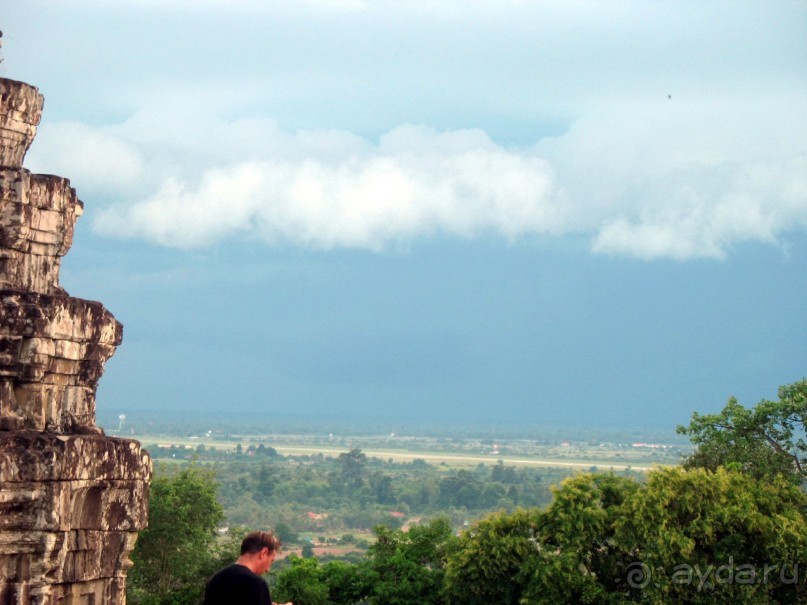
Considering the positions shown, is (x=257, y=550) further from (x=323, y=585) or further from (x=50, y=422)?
(x=323, y=585)

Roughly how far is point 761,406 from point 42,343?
33.0 meters

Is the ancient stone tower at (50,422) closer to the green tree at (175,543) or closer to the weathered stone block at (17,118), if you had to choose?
the weathered stone block at (17,118)

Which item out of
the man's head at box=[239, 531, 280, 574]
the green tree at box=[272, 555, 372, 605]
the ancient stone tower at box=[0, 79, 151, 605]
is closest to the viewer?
the man's head at box=[239, 531, 280, 574]

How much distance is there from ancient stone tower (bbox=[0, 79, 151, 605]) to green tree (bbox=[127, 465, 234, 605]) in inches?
1104

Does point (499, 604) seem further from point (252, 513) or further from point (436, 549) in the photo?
point (252, 513)

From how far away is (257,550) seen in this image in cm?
1198

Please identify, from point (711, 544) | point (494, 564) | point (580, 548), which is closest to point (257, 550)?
point (711, 544)

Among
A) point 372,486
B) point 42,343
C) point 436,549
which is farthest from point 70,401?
point 372,486

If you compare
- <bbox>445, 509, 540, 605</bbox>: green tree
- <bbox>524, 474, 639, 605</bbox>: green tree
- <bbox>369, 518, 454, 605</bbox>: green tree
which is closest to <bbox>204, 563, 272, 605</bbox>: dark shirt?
<bbox>524, 474, 639, 605</bbox>: green tree

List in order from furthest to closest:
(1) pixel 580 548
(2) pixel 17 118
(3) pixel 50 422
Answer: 1. (1) pixel 580 548
2. (2) pixel 17 118
3. (3) pixel 50 422

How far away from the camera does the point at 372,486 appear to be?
173 m

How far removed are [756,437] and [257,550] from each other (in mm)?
35198

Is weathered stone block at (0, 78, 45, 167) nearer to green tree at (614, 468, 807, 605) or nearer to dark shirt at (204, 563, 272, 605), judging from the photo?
dark shirt at (204, 563, 272, 605)

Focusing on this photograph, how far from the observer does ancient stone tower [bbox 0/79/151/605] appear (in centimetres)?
1505
